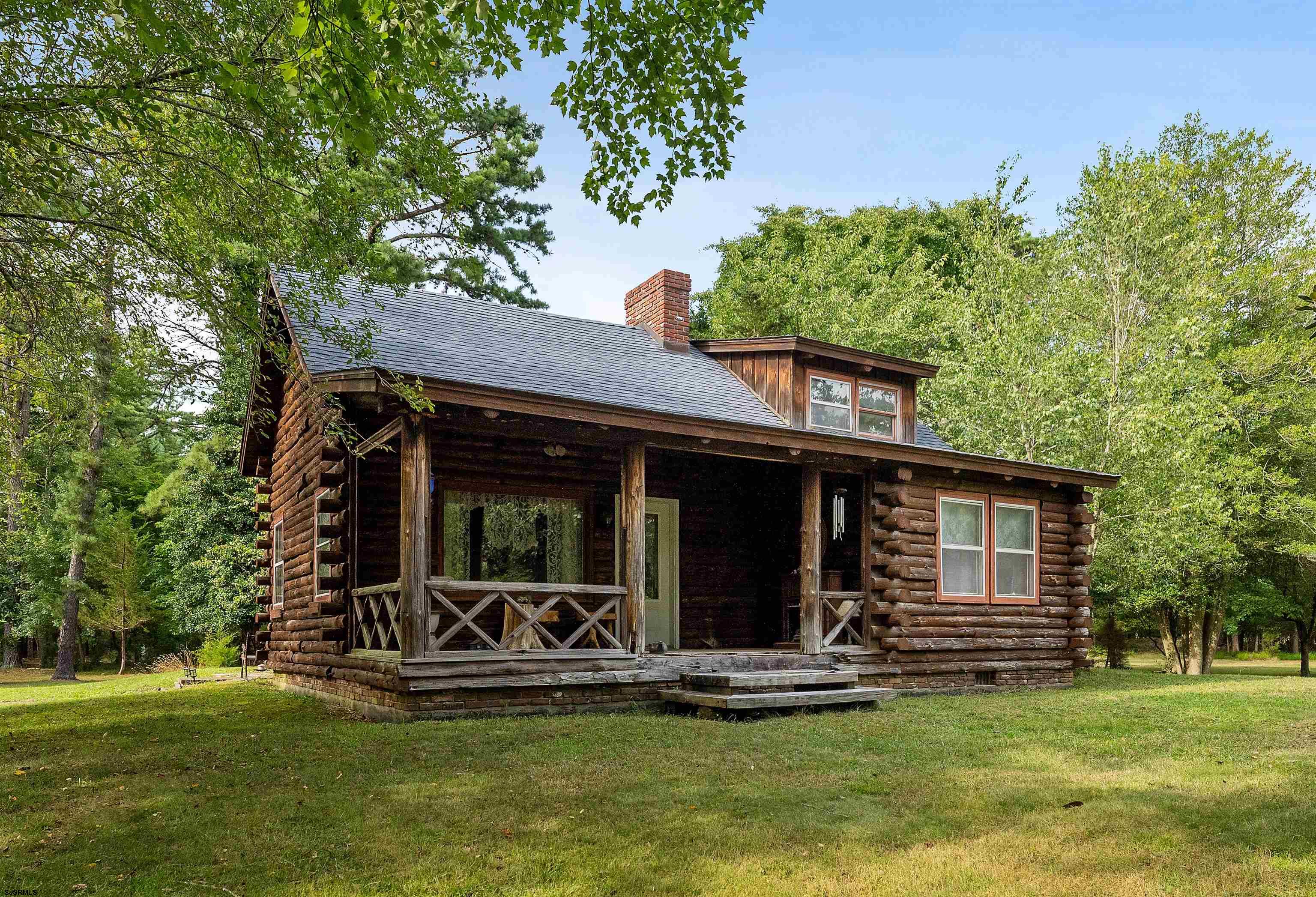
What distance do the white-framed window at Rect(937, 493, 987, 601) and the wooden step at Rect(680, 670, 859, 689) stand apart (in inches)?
122

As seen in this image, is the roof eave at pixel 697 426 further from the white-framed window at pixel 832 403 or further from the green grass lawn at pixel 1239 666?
the green grass lawn at pixel 1239 666

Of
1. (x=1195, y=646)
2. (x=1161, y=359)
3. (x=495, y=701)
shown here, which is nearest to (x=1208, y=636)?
(x=1195, y=646)

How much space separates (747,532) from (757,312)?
1652 centimetres

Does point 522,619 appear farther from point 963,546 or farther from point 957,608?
point 963,546

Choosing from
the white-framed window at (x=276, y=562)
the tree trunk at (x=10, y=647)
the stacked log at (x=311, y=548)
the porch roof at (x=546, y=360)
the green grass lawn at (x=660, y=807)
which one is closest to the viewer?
the green grass lawn at (x=660, y=807)

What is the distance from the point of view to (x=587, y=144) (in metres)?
7.49

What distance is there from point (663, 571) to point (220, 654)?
47.8 feet

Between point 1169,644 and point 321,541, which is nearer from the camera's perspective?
point 321,541

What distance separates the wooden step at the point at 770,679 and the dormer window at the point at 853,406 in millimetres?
5909

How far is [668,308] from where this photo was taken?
18.0 m

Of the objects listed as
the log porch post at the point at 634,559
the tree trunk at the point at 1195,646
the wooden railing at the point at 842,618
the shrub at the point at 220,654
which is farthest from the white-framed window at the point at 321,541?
the tree trunk at the point at 1195,646

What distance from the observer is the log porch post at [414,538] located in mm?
9820

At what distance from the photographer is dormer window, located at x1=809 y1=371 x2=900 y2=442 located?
17.1 meters

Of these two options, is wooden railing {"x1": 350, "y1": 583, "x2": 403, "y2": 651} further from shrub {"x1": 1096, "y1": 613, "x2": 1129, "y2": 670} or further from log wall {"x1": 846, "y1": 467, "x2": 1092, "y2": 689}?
shrub {"x1": 1096, "y1": 613, "x2": 1129, "y2": 670}
